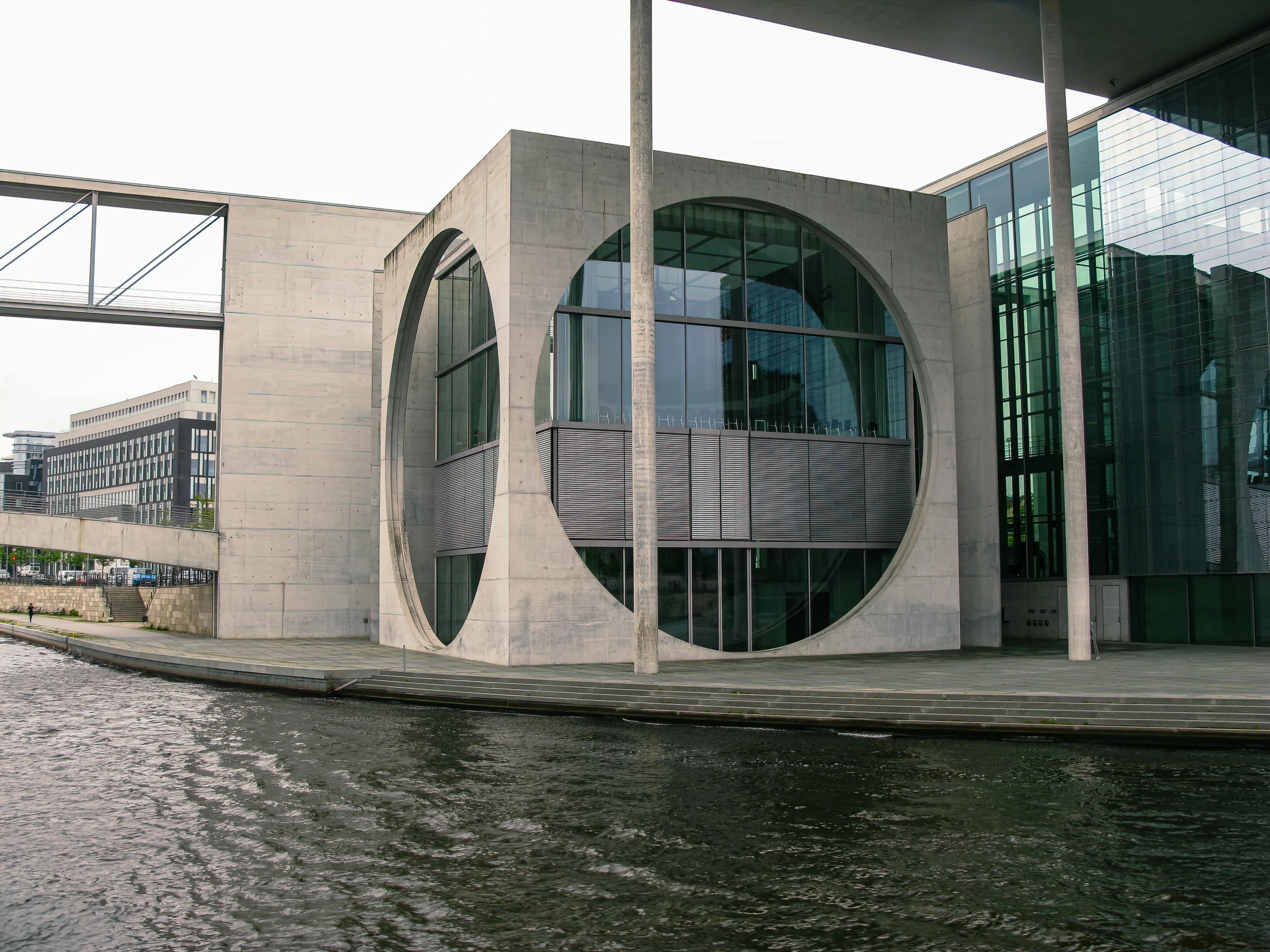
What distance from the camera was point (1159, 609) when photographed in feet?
98.5

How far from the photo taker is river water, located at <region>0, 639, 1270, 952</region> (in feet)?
26.5

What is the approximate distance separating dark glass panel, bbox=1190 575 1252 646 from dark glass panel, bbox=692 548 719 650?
1300cm

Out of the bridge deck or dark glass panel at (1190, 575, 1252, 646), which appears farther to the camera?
dark glass panel at (1190, 575, 1252, 646)

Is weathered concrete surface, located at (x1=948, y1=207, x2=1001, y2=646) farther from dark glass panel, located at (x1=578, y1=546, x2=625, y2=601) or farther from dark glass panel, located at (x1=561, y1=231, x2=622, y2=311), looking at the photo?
dark glass panel, located at (x1=578, y1=546, x2=625, y2=601)

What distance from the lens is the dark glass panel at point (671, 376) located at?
26.0 m

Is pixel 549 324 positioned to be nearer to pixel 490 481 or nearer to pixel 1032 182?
pixel 490 481

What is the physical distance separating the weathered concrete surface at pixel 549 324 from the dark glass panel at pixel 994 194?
6.87 metres

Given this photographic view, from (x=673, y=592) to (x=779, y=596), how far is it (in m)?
2.81

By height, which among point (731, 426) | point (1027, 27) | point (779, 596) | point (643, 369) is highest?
point (1027, 27)

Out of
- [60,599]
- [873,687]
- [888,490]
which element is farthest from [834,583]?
[60,599]

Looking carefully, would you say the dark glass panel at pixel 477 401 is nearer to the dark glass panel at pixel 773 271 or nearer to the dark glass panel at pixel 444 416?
the dark glass panel at pixel 444 416

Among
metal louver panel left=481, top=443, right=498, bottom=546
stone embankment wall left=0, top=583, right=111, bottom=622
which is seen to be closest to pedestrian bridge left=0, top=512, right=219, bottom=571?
metal louver panel left=481, top=443, right=498, bottom=546

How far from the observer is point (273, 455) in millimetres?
36500

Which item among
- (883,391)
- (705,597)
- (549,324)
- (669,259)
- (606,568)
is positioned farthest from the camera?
(883,391)
